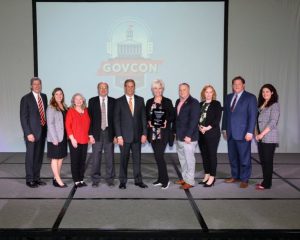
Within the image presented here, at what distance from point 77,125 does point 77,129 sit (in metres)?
0.05

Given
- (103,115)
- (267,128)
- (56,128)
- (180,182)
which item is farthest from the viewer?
(180,182)

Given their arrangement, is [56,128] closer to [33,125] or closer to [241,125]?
[33,125]

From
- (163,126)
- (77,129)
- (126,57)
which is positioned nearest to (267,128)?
(163,126)

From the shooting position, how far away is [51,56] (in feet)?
23.0

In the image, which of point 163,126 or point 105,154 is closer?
point 163,126

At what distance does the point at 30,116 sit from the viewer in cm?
464

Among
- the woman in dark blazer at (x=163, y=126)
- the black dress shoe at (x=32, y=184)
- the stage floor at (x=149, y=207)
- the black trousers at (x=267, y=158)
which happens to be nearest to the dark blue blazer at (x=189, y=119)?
the woman in dark blazer at (x=163, y=126)

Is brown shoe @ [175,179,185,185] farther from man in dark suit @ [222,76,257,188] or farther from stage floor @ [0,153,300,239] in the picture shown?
man in dark suit @ [222,76,257,188]

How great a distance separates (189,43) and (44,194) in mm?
4035

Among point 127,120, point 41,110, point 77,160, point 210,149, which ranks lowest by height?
point 77,160

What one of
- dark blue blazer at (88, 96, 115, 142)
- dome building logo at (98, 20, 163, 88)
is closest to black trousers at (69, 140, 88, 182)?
dark blue blazer at (88, 96, 115, 142)

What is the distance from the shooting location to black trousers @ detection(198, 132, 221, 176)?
4.68 metres

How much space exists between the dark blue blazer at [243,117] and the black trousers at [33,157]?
2.40 meters

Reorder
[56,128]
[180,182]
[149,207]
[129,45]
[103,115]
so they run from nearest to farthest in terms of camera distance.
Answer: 1. [149,207]
2. [56,128]
3. [103,115]
4. [180,182]
5. [129,45]
